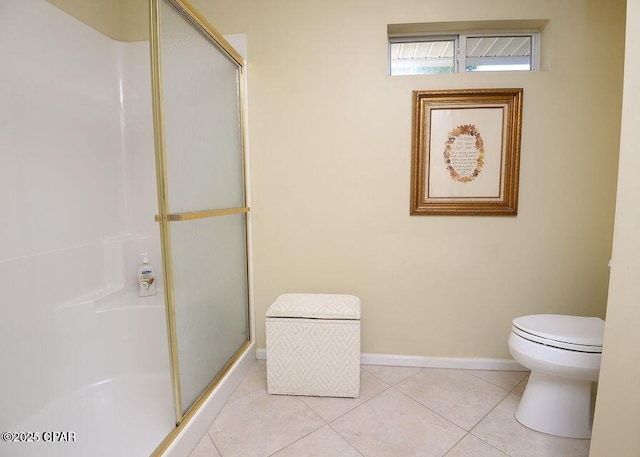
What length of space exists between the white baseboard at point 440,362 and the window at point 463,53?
1.75 metres

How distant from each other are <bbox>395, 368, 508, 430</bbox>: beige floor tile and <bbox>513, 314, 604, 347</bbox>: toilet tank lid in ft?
1.53

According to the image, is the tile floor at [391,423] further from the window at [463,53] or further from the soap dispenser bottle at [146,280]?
the window at [463,53]

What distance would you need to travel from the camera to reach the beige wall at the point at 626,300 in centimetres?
86

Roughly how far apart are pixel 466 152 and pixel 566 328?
1002 millimetres

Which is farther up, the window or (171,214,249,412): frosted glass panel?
the window

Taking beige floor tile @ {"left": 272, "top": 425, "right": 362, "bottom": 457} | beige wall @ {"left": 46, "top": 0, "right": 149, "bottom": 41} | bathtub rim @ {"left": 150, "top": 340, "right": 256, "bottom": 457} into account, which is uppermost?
beige wall @ {"left": 46, "top": 0, "right": 149, "bottom": 41}

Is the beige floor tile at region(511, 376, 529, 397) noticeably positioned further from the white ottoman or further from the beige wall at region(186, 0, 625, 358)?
the white ottoman

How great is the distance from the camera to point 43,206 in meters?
1.42

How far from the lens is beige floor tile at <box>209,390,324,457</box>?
50.8 inches

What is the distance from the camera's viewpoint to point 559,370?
1.29 m

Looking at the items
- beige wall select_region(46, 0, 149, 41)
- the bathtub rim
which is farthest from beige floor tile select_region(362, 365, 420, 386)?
beige wall select_region(46, 0, 149, 41)

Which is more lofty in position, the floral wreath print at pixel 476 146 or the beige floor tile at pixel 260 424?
the floral wreath print at pixel 476 146

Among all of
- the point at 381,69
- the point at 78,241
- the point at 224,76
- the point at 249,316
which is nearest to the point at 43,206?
the point at 78,241

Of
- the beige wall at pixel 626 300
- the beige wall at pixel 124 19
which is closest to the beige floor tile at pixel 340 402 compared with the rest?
the beige wall at pixel 626 300
